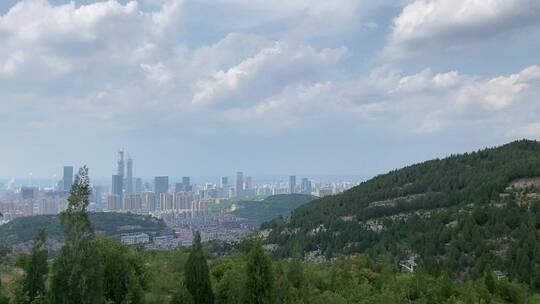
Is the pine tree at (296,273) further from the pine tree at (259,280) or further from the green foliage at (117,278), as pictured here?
the green foliage at (117,278)

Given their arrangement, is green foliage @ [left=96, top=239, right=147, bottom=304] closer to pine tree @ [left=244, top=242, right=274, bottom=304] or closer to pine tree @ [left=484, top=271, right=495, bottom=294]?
pine tree @ [left=244, top=242, right=274, bottom=304]

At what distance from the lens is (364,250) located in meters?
91.6

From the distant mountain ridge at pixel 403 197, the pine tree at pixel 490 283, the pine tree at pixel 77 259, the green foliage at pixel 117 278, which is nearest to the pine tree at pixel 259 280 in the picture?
the green foliage at pixel 117 278

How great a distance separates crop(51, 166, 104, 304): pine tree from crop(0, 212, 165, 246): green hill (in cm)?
11422

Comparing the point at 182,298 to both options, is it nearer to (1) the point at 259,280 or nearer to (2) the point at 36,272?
(1) the point at 259,280

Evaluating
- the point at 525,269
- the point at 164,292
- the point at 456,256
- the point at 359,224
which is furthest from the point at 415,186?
the point at 164,292

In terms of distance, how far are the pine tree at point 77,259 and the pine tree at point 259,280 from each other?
674 centimetres

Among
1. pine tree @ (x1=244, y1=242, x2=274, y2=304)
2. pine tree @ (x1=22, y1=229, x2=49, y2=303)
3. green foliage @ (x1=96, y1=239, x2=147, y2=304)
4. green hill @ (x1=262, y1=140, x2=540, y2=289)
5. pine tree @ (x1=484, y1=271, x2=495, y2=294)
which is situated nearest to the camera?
pine tree @ (x1=244, y1=242, x2=274, y2=304)

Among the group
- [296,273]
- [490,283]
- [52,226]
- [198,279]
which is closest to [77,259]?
[198,279]

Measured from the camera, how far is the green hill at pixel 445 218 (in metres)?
73.1

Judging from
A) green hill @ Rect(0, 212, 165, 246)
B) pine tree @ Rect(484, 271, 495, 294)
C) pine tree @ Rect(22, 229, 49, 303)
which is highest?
pine tree @ Rect(22, 229, 49, 303)

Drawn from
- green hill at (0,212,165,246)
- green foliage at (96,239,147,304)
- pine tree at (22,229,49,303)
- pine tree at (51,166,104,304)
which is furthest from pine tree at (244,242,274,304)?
green hill at (0,212,165,246)

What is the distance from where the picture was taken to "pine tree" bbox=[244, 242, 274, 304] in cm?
2133

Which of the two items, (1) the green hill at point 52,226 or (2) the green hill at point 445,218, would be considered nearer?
(2) the green hill at point 445,218
